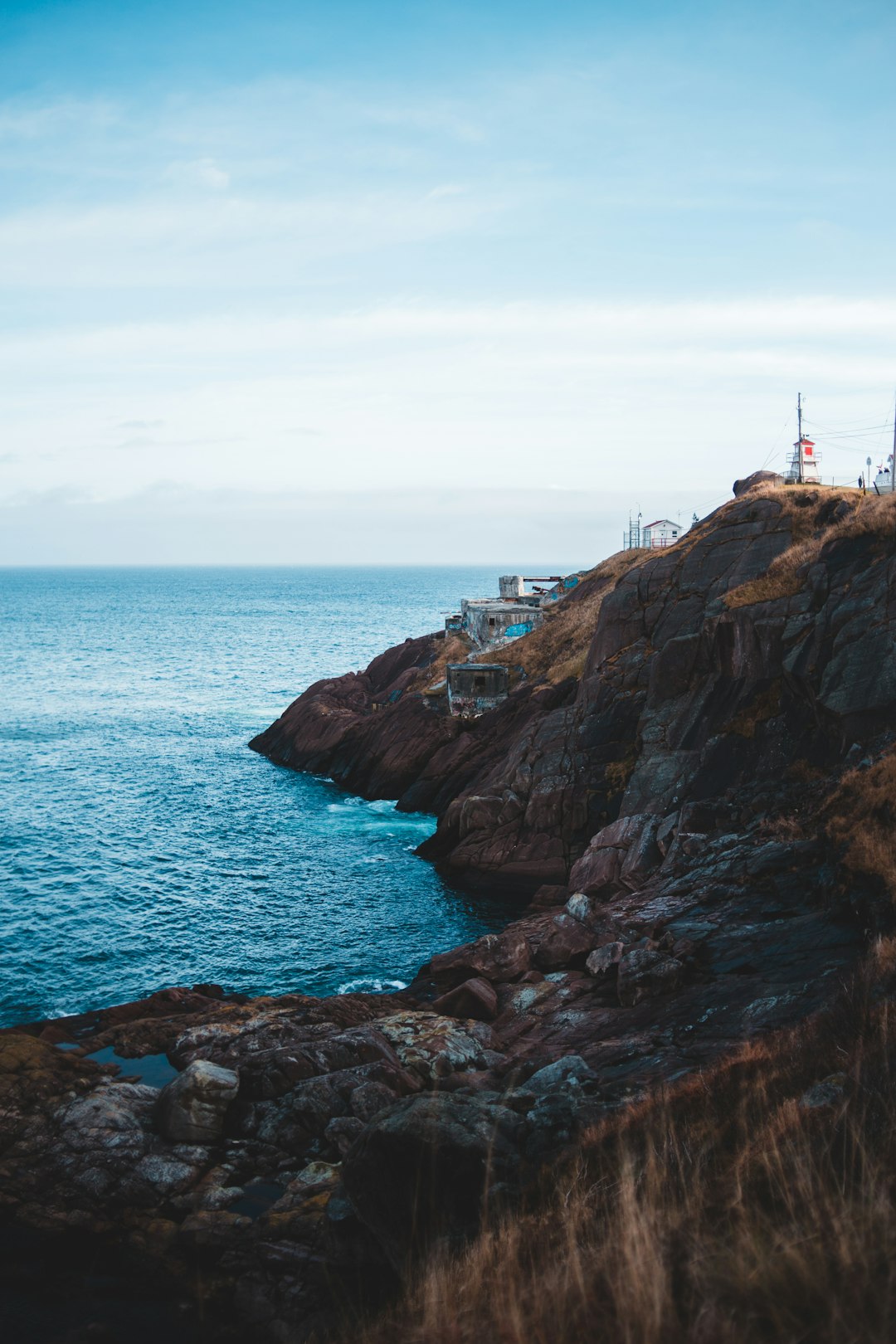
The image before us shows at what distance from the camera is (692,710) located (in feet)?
107

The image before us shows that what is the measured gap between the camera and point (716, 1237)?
7.24 m

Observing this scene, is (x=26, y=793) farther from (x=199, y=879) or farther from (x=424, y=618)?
(x=424, y=618)

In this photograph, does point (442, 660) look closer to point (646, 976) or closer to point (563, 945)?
point (563, 945)

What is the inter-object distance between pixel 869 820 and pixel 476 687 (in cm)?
3821

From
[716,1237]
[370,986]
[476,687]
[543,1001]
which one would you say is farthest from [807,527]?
[716,1237]

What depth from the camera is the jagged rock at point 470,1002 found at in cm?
2341

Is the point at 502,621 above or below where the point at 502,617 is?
below

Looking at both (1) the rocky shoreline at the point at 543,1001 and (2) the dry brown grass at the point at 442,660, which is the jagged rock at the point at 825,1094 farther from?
(2) the dry brown grass at the point at 442,660

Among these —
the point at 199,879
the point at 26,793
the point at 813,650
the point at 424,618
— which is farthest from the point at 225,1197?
the point at 424,618

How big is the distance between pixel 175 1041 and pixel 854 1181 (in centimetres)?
1916

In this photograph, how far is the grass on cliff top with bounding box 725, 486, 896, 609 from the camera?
1137 inches

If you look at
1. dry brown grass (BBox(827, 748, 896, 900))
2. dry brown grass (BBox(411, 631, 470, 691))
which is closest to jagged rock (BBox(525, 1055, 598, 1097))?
dry brown grass (BBox(827, 748, 896, 900))

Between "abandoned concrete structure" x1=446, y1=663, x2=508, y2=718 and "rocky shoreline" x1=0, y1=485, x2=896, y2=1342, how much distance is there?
13149 mm

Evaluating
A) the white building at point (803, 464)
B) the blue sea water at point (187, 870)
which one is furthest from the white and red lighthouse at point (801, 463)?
the blue sea water at point (187, 870)
